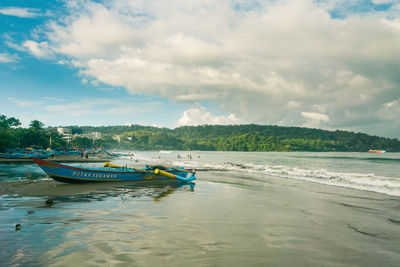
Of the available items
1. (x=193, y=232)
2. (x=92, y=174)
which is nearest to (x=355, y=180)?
(x=193, y=232)

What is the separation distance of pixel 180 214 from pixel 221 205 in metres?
2.97

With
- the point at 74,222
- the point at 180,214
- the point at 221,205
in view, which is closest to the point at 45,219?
the point at 74,222

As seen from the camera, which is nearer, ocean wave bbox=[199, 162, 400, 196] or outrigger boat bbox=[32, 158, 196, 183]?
outrigger boat bbox=[32, 158, 196, 183]

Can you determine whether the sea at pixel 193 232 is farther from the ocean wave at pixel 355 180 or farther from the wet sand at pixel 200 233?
the ocean wave at pixel 355 180

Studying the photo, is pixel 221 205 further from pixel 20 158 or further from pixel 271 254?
pixel 20 158

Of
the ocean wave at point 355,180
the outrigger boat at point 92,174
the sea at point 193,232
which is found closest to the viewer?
the sea at point 193,232

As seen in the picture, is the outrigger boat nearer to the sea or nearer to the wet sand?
the sea

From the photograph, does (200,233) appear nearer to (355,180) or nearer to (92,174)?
(92,174)

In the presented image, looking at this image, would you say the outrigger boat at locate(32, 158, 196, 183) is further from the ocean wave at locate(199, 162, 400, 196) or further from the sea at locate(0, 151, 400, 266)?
the ocean wave at locate(199, 162, 400, 196)

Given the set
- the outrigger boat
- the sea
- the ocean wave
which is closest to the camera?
the sea

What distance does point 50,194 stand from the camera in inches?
566

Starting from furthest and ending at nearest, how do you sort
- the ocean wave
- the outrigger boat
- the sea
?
the ocean wave < the outrigger boat < the sea

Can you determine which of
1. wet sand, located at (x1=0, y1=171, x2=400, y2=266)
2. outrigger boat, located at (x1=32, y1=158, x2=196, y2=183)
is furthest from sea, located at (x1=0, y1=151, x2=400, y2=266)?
outrigger boat, located at (x1=32, y1=158, x2=196, y2=183)

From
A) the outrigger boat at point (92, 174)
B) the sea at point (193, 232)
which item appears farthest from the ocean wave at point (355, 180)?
the outrigger boat at point (92, 174)
